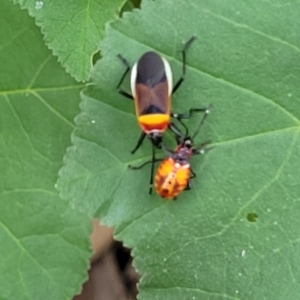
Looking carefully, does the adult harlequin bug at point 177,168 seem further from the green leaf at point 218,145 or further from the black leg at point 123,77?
the black leg at point 123,77

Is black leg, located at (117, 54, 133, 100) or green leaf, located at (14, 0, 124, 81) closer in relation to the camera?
black leg, located at (117, 54, 133, 100)

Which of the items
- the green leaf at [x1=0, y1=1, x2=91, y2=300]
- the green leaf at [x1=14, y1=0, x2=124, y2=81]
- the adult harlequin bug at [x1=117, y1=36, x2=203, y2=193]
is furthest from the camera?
the green leaf at [x1=0, y1=1, x2=91, y2=300]

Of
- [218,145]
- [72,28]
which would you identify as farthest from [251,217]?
[72,28]

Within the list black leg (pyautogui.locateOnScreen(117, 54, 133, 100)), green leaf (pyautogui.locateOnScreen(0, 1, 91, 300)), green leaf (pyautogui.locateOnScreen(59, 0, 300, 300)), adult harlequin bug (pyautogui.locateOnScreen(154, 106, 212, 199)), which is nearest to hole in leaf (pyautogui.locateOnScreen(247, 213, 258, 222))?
green leaf (pyautogui.locateOnScreen(59, 0, 300, 300))

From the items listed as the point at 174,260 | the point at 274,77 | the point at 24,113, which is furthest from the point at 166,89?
the point at 24,113

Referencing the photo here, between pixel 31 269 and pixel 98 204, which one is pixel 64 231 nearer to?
pixel 31 269

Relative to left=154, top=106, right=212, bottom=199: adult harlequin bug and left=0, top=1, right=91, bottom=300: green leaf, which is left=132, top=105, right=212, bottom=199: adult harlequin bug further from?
left=0, top=1, right=91, bottom=300: green leaf
